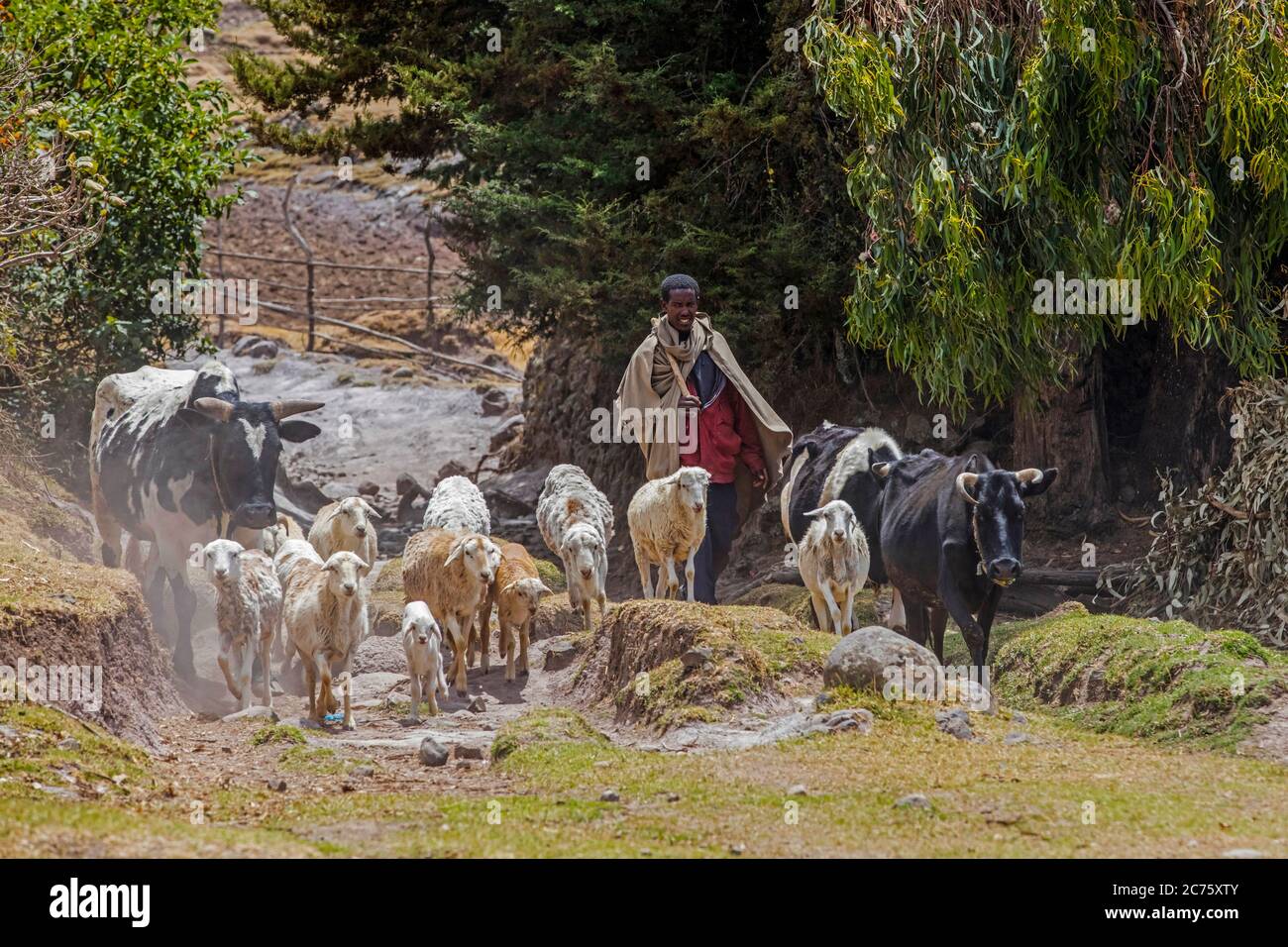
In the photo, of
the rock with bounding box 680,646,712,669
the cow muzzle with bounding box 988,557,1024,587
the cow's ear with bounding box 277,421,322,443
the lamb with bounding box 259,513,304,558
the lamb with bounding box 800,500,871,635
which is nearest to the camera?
the rock with bounding box 680,646,712,669

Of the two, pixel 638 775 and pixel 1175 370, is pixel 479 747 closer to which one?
pixel 638 775

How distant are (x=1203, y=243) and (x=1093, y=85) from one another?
62.3 inches

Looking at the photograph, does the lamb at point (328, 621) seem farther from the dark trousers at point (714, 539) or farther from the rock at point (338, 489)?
the rock at point (338, 489)

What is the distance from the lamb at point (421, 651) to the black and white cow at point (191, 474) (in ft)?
9.57

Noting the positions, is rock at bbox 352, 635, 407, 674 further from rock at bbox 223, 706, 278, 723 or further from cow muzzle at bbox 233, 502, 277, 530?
rock at bbox 223, 706, 278, 723

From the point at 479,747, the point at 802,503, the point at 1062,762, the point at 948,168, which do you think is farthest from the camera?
the point at 802,503

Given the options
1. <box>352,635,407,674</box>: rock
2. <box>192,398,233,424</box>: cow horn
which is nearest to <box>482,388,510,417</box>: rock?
<box>352,635,407,674</box>: rock

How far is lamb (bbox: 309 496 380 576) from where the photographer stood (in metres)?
14.4

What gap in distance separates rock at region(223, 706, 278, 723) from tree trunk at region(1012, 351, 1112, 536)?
10287 mm

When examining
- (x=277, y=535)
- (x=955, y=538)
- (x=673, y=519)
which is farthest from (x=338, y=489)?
(x=955, y=538)

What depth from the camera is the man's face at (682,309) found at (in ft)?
47.6

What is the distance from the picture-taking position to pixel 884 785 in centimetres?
888

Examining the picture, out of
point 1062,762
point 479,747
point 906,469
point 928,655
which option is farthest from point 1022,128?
point 479,747

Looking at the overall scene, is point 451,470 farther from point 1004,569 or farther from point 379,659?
point 1004,569
